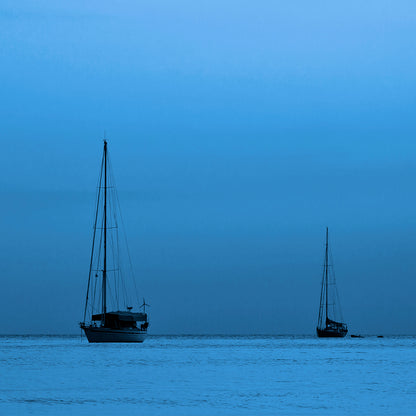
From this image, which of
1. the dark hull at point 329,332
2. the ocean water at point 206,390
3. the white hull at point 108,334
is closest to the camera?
the ocean water at point 206,390

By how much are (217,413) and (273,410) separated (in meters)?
2.36

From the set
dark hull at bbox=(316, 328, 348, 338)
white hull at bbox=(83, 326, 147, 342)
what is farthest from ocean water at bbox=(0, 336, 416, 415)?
dark hull at bbox=(316, 328, 348, 338)

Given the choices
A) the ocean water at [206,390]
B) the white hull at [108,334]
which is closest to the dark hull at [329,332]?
the white hull at [108,334]

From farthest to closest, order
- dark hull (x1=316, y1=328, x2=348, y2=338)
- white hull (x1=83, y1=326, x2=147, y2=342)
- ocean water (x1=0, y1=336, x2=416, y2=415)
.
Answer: dark hull (x1=316, y1=328, x2=348, y2=338) < white hull (x1=83, y1=326, x2=147, y2=342) < ocean water (x1=0, y1=336, x2=416, y2=415)

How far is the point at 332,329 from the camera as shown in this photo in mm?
154250

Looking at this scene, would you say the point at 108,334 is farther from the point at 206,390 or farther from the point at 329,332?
the point at 329,332

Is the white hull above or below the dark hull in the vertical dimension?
above

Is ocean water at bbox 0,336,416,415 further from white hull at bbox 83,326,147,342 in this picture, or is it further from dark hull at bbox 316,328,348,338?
dark hull at bbox 316,328,348,338

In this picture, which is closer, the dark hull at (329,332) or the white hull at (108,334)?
the white hull at (108,334)

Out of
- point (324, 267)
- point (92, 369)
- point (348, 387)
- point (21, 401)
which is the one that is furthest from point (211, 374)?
point (324, 267)

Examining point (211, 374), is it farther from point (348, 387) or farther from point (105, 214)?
point (105, 214)

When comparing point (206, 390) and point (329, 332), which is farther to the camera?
point (329, 332)

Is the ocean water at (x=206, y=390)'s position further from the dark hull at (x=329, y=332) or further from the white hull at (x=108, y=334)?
the dark hull at (x=329, y=332)

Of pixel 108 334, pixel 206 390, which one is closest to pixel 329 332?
pixel 108 334
